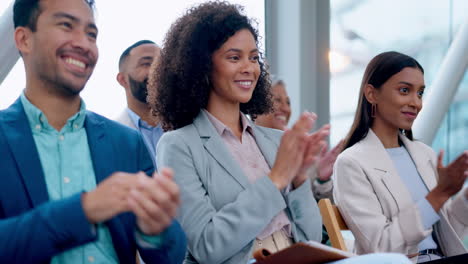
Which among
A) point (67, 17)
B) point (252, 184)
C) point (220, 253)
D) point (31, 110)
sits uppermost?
point (67, 17)

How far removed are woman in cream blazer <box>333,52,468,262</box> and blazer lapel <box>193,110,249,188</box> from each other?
52cm

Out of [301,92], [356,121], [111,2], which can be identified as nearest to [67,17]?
[356,121]

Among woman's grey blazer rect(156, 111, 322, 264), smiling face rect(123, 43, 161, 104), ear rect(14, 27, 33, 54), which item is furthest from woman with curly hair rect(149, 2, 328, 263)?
smiling face rect(123, 43, 161, 104)

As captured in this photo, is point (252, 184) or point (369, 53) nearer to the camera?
point (252, 184)

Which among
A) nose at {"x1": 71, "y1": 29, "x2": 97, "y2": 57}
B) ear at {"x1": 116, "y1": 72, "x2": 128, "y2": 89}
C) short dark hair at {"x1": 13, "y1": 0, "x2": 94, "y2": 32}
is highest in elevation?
short dark hair at {"x1": 13, "y1": 0, "x2": 94, "y2": 32}

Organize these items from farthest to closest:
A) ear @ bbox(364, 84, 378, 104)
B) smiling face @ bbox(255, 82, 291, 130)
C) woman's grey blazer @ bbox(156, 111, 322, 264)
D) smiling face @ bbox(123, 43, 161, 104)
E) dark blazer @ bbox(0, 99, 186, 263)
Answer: smiling face @ bbox(255, 82, 291, 130), smiling face @ bbox(123, 43, 161, 104), ear @ bbox(364, 84, 378, 104), woman's grey blazer @ bbox(156, 111, 322, 264), dark blazer @ bbox(0, 99, 186, 263)

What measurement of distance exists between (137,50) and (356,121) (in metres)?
1.17

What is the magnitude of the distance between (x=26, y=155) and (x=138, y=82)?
1.43 m

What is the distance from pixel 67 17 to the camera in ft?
4.49

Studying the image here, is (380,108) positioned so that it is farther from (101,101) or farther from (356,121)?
(101,101)

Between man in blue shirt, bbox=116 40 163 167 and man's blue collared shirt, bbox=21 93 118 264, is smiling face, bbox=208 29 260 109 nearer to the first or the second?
man's blue collared shirt, bbox=21 93 118 264

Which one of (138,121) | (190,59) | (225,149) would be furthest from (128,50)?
(225,149)

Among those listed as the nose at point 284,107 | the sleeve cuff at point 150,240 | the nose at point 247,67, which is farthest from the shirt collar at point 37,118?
the nose at point 284,107

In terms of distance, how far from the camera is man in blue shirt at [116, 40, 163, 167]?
2586 mm
